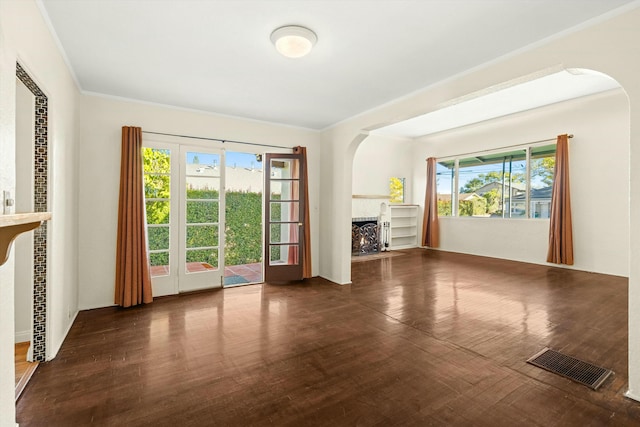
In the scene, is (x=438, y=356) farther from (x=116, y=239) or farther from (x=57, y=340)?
(x=116, y=239)

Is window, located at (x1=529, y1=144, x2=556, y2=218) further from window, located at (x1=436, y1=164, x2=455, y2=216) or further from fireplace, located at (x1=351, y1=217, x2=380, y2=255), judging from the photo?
fireplace, located at (x1=351, y1=217, x2=380, y2=255)

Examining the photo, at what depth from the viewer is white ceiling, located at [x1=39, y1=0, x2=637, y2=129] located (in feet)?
7.25

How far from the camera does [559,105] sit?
617 cm

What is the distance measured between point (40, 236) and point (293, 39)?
276 centimetres

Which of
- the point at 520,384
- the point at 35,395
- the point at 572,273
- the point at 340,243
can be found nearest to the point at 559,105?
the point at 572,273

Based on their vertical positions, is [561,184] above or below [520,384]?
above

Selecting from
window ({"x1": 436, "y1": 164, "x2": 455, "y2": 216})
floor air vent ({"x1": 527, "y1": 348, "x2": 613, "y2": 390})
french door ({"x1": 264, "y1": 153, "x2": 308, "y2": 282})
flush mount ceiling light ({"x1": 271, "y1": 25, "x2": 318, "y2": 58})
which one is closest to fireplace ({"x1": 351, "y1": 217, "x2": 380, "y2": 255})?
window ({"x1": 436, "y1": 164, "x2": 455, "y2": 216})

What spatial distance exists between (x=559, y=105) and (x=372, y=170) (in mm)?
4354

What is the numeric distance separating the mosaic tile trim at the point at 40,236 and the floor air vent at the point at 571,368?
4249 millimetres

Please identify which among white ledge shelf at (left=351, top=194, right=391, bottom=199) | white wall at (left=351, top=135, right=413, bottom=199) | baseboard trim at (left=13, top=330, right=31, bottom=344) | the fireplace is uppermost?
white wall at (left=351, top=135, right=413, bottom=199)

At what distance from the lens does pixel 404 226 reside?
9172 mm

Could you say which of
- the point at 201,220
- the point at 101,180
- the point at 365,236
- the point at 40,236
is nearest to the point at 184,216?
the point at 201,220

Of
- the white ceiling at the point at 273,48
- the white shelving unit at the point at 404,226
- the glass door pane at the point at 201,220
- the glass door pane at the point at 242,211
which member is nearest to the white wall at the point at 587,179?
the white shelving unit at the point at 404,226

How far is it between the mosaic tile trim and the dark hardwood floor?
262mm
